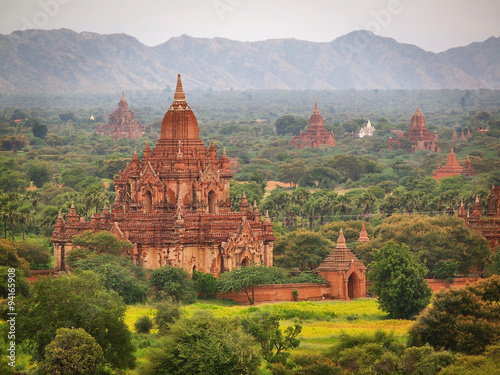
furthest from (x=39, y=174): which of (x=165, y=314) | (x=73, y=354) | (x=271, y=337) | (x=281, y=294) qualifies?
(x=73, y=354)

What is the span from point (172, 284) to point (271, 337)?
46.9 feet

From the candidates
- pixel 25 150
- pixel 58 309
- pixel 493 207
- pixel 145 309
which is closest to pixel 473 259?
pixel 493 207

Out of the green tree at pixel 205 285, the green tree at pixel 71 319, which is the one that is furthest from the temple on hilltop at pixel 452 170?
the green tree at pixel 71 319

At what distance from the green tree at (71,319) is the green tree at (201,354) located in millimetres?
1544

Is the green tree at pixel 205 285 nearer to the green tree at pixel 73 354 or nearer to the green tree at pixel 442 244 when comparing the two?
the green tree at pixel 442 244

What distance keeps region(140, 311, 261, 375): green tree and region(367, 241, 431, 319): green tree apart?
16.0 m

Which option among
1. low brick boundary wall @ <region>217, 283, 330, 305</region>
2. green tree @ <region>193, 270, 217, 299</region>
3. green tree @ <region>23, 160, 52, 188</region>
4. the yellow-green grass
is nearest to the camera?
the yellow-green grass

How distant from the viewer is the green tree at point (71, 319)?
41.9 metres

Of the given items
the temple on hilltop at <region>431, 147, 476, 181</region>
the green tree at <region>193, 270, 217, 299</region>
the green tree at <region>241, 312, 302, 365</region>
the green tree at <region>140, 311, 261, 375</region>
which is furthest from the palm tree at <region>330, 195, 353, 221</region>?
the green tree at <region>140, 311, 261, 375</region>

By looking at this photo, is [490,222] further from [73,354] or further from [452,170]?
[452,170]

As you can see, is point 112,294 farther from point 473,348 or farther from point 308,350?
point 473,348

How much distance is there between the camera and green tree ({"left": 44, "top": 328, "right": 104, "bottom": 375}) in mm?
39594

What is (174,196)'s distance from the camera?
6800 cm

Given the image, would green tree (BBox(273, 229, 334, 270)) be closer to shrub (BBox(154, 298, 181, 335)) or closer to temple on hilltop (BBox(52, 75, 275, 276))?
temple on hilltop (BBox(52, 75, 275, 276))
